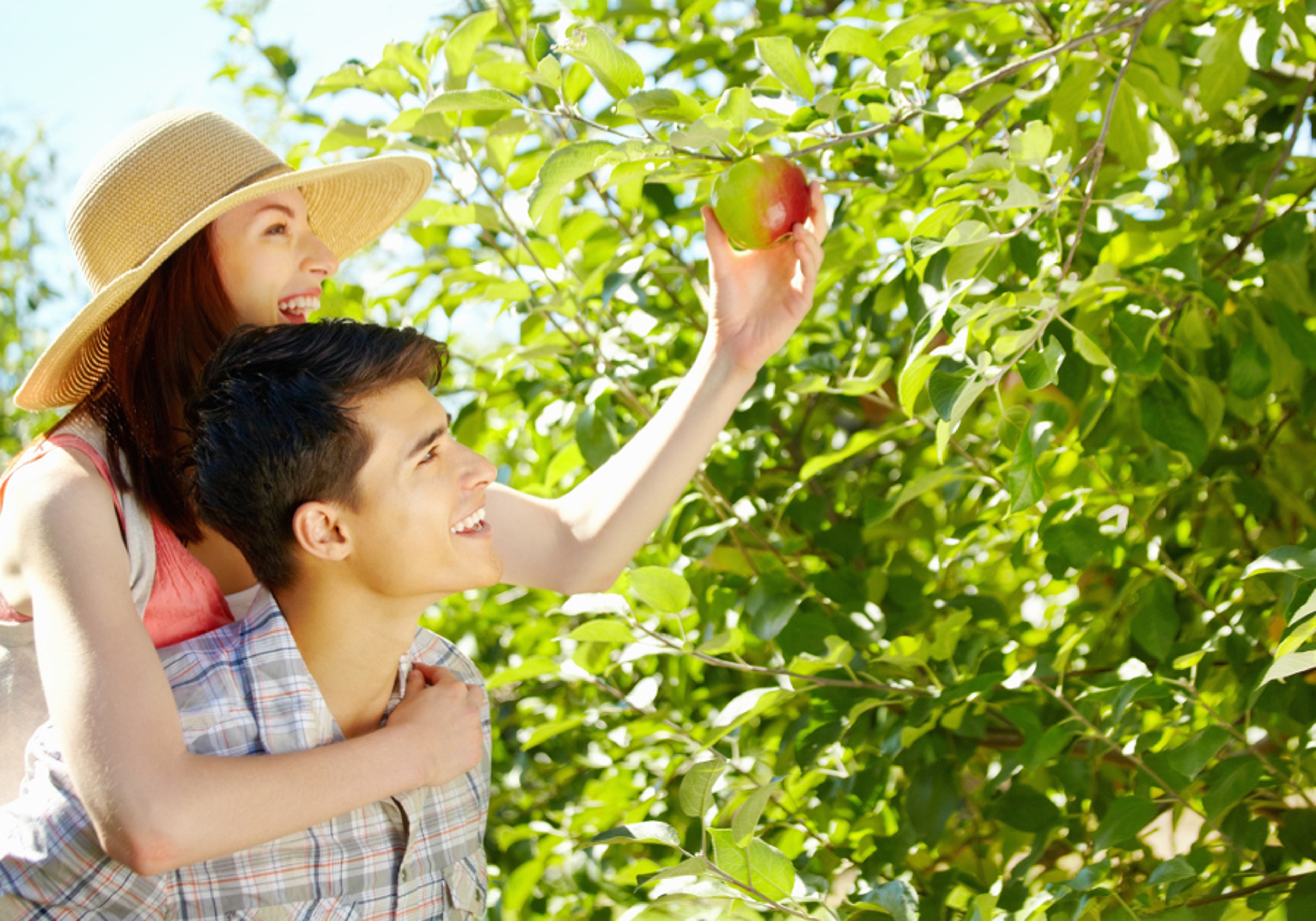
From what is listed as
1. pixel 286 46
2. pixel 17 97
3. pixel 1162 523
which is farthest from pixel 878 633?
pixel 17 97

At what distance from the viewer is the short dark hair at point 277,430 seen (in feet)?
3.83

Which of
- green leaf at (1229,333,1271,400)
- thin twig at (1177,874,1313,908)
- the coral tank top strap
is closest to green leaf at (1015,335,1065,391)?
green leaf at (1229,333,1271,400)

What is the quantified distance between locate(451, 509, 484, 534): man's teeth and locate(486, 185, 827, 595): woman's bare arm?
5.9 inches

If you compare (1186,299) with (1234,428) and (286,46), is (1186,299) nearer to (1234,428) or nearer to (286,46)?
(1234,428)

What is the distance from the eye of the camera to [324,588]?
121 centimetres

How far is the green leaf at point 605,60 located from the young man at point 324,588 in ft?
1.11

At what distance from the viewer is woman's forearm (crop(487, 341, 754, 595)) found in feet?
4.45

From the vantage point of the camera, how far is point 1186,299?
1.37 m

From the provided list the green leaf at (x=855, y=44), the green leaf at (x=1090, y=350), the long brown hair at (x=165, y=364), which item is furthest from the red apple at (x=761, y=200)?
the long brown hair at (x=165, y=364)

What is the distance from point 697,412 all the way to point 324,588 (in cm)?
45

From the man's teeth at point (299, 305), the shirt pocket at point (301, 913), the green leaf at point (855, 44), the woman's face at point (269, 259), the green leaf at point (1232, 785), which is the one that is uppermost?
the green leaf at point (855, 44)

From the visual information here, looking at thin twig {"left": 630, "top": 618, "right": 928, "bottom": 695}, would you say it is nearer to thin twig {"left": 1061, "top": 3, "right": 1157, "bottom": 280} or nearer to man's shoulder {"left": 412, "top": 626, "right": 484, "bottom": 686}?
man's shoulder {"left": 412, "top": 626, "right": 484, "bottom": 686}

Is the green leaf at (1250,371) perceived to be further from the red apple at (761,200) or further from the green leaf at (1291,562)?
the red apple at (761,200)

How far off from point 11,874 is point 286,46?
1.40 m
